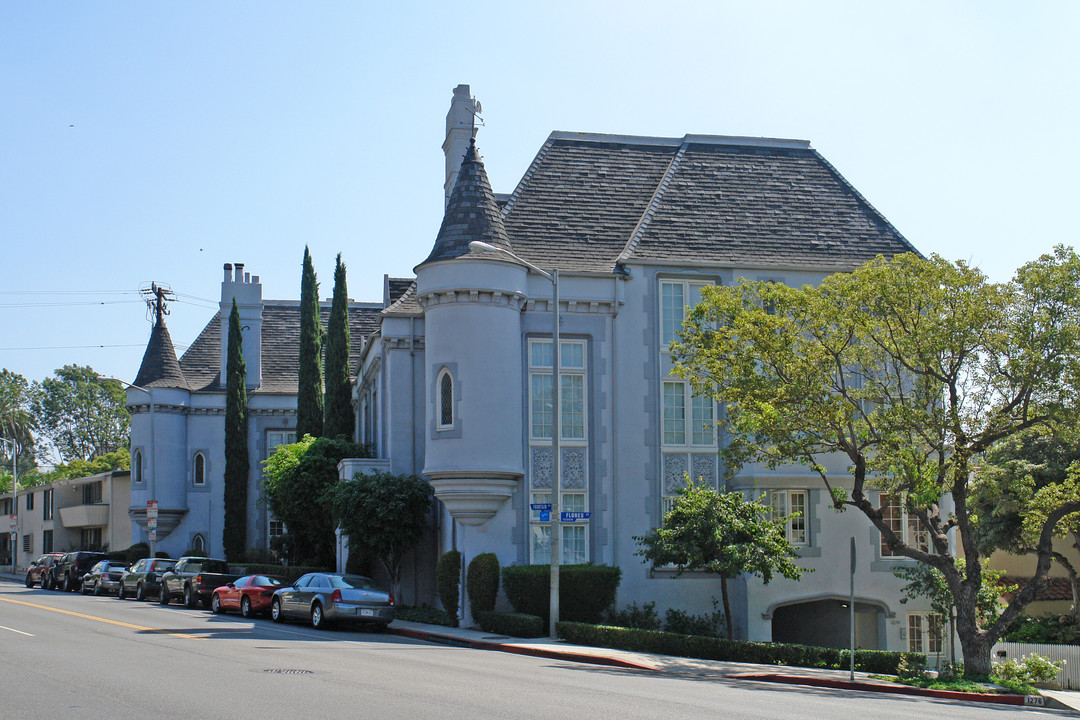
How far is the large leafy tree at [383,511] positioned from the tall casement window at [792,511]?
29.6 feet

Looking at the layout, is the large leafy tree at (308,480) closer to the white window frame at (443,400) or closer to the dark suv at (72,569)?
the white window frame at (443,400)

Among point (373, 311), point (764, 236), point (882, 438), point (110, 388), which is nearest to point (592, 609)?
point (882, 438)

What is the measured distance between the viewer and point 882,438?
2066 centimetres

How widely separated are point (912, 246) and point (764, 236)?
4393 millimetres

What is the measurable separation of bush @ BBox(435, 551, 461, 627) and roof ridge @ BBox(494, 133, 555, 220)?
9.22 meters

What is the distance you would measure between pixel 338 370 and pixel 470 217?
1232cm

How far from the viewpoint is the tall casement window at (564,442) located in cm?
2723

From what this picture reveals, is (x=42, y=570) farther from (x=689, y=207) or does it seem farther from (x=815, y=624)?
(x=815, y=624)

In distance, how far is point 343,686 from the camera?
1336 cm

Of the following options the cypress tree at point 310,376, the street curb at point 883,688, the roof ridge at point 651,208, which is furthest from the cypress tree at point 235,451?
the street curb at point 883,688

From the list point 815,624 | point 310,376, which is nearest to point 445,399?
point 815,624

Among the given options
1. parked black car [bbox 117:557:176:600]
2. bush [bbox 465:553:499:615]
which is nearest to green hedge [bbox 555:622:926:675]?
bush [bbox 465:553:499:615]

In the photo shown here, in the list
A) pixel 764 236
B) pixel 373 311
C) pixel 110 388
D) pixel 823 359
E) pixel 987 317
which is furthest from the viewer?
pixel 110 388

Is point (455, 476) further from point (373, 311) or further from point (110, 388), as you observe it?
point (110, 388)
